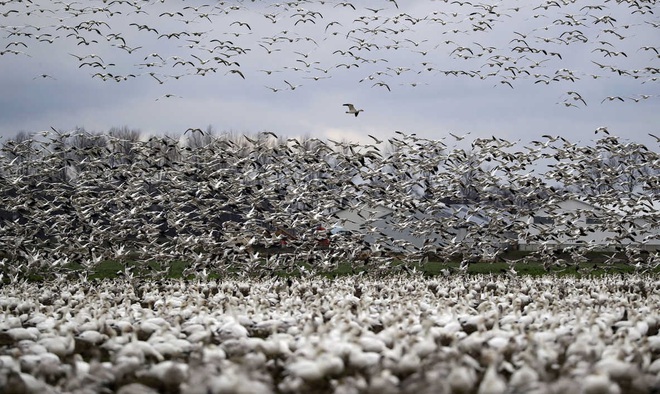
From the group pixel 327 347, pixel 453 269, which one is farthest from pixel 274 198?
pixel 327 347

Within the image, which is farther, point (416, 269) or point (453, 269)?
point (416, 269)

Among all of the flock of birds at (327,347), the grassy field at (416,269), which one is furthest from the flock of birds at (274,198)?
the flock of birds at (327,347)

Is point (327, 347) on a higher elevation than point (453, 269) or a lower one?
lower

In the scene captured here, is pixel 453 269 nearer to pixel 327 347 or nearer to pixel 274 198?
pixel 274 198

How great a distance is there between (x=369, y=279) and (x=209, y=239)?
6122 millimetres

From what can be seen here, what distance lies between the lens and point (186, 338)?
1520 centimetres

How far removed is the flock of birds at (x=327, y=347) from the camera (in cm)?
1017

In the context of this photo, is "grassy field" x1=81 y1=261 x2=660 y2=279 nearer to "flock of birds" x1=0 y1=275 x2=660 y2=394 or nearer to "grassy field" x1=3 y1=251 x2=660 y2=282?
"grassy field" x1=3 y1=251 x2=660 y2=282

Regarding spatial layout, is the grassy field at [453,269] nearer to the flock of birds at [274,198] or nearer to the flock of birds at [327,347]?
the flock of birds at [274,198]

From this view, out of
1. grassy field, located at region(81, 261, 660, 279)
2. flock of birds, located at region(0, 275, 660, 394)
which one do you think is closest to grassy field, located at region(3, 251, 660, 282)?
grassy field, located at region(81, 261, 660, 279)

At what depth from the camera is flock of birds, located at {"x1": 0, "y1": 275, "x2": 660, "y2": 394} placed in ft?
33.4

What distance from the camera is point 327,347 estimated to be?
12102 millimetres

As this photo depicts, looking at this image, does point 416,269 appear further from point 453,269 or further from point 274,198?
point 274,198

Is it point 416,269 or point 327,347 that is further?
point 416,269
